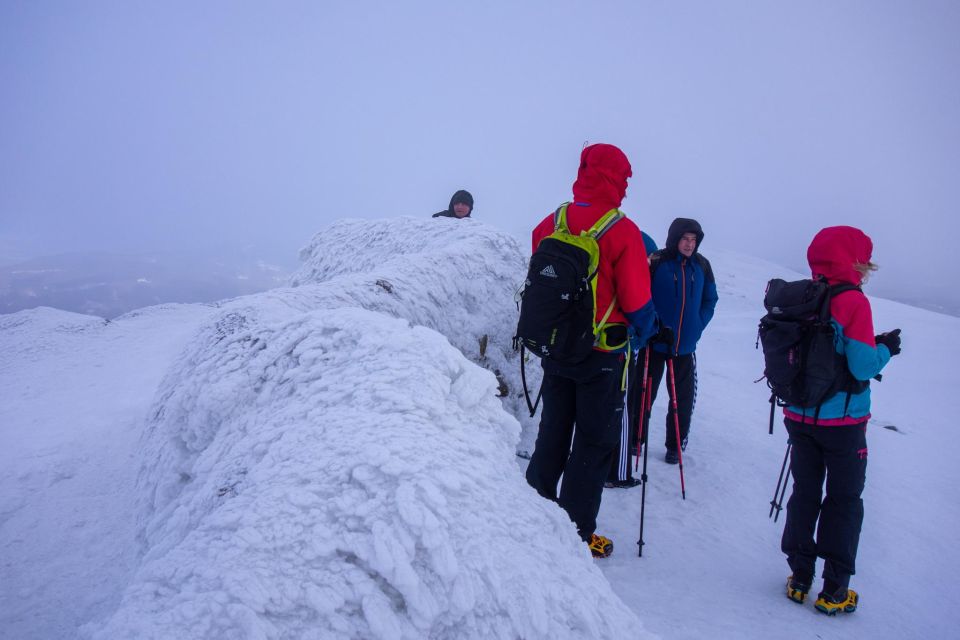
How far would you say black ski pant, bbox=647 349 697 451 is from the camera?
570cm

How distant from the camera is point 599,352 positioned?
3527 millimetres

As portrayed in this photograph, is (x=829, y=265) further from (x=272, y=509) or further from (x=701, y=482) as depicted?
(x=272, y=509)

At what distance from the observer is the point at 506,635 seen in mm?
1624

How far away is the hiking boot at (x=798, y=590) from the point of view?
375 centimetres

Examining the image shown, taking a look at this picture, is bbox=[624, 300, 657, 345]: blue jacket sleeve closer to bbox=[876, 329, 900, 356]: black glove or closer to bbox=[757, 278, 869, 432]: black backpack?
bbox=[757, 278, 869, 432]: black backpack

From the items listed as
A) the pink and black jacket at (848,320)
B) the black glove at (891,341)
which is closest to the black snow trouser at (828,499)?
the pink and black jacket at (848,320)

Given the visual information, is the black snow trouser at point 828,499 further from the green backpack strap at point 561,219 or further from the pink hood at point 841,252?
the green backpack strap at point 561,219

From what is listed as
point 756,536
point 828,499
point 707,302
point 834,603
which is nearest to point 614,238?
point 828,499

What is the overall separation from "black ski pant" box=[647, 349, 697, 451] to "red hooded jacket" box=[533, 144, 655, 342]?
7.58 feet

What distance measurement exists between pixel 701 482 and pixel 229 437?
5240mm

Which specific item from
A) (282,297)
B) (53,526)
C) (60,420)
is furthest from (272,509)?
(60,420)

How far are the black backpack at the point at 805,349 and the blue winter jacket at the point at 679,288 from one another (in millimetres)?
1586

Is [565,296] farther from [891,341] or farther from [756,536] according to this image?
[756,536]

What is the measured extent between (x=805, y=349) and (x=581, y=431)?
1.76 meters
